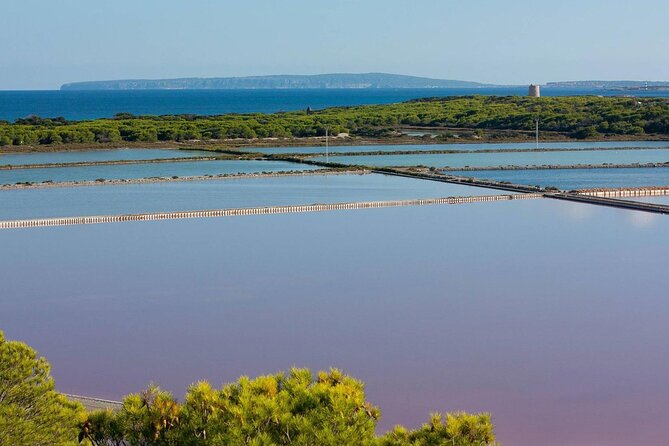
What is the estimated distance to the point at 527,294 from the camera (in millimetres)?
→ 11352

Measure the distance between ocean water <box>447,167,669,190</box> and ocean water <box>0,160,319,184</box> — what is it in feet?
Result: 14.2

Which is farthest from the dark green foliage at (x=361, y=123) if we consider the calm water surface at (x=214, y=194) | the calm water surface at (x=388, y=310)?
the calm water surface at (x=388, y=310)

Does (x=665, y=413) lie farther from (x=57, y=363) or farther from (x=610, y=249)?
(x=610, y=249)

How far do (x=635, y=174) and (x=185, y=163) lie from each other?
10365 mm

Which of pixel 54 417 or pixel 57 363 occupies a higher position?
pixel 54 417

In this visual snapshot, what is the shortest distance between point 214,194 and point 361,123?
2130cm

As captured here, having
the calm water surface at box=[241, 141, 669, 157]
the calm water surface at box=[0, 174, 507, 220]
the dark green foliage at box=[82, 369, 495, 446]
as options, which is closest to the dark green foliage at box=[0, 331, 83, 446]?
the dark green foliage at box=[82, 369, 495, 446]

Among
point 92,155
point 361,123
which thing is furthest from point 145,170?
point 361,123

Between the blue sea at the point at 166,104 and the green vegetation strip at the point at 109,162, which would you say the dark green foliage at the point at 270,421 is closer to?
the green vegetation strip at the point at 109,162

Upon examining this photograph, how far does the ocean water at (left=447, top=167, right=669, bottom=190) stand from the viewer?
71.0ft

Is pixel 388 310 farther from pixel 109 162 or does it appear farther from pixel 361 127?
pixel 361 127

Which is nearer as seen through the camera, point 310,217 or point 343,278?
point 343,278

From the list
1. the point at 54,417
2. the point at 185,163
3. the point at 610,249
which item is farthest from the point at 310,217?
the point at 54,417

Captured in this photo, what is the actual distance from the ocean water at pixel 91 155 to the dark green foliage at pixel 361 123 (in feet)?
8.88
